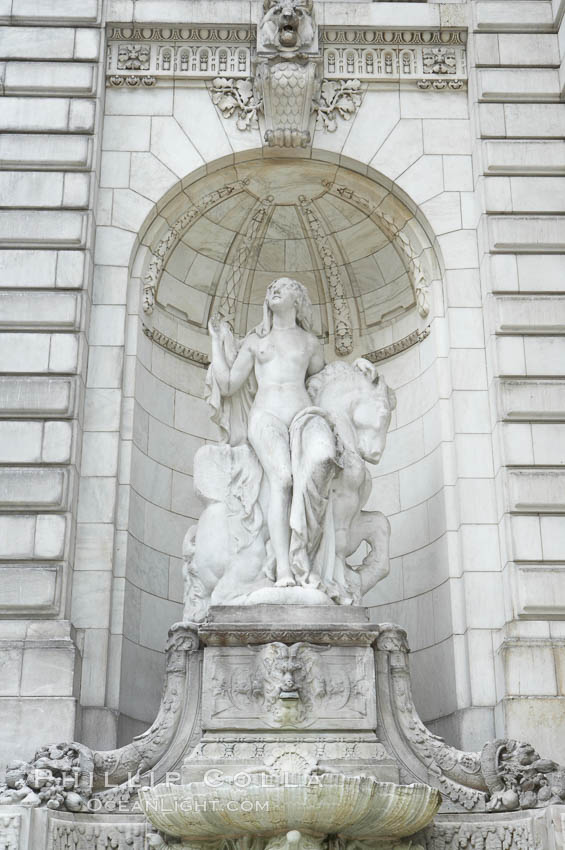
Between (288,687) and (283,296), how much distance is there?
387 cm

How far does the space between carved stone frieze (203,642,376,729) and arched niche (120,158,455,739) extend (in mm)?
1829

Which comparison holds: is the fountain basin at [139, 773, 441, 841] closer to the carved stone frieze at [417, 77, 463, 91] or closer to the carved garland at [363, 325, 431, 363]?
the carved garland at [363, 325, 431, 363]

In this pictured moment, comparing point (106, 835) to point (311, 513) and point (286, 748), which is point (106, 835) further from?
point (311, 513)

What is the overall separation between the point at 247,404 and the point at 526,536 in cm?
290

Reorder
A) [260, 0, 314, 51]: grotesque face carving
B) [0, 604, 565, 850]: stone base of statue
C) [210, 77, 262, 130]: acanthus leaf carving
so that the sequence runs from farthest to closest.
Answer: [210, 77, 262, 130]: acanthus leaf carving
[260, 0, 314, 51]: grotesque face carving
[0, 604, 565, 850]: stone base of statue

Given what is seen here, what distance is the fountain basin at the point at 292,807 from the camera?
831 centimetres

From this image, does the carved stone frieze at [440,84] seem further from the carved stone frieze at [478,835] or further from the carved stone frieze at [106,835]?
the carved stone frieze at [106,835]

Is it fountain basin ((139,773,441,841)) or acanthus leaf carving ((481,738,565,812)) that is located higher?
acanthus leaf carving ((481,738,565,812))

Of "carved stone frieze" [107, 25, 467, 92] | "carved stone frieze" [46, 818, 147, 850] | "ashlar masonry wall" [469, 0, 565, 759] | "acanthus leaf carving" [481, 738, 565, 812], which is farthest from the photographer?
"carved stone frieze" [107, 25, 467, 92]

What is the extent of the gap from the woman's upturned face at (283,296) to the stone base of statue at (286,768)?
10.1ft

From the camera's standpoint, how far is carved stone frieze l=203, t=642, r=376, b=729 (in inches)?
370

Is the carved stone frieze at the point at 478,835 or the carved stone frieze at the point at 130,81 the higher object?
the carved stone frieze at the point at 130,81

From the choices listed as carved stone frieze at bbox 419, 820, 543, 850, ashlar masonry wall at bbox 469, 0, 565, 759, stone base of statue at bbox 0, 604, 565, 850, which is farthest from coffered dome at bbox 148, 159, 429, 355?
carved stone frieze at bbox 419, 820, 543, 850

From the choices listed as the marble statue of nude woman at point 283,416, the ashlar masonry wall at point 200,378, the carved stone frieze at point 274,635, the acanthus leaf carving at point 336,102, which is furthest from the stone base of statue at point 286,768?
the acanthus leaf carving at point 336,102
